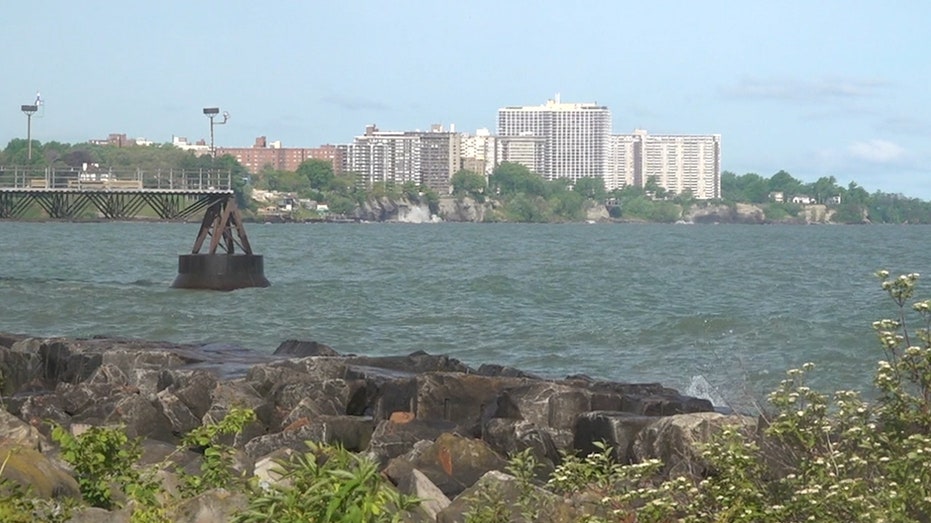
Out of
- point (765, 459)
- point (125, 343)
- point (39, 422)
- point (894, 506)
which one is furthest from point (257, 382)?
point (894, 506)

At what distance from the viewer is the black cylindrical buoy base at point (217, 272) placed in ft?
168

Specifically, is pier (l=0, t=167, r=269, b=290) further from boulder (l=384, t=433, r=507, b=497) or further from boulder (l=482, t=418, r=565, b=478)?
boulder (l=384, t=433, r=507, b=497)

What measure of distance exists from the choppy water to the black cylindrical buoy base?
0.64 metres

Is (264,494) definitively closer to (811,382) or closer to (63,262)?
(811,382)

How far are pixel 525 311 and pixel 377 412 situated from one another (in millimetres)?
27941

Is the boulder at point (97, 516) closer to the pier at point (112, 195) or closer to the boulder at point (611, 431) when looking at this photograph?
the boulder at point (611, 431)

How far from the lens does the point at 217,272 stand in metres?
51.2

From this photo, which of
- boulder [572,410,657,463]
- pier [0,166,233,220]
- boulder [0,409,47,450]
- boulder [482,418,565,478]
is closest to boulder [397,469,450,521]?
boulder [482,418,565,478]

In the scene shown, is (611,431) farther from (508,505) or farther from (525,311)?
(525,311)

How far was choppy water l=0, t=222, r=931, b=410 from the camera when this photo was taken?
109ft

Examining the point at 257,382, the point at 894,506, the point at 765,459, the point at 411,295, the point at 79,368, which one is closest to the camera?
the point at 894,506

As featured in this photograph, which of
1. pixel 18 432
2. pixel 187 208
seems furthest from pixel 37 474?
pixel 187 208

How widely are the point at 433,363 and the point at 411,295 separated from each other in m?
30.6

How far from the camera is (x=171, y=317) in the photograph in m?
42.7
